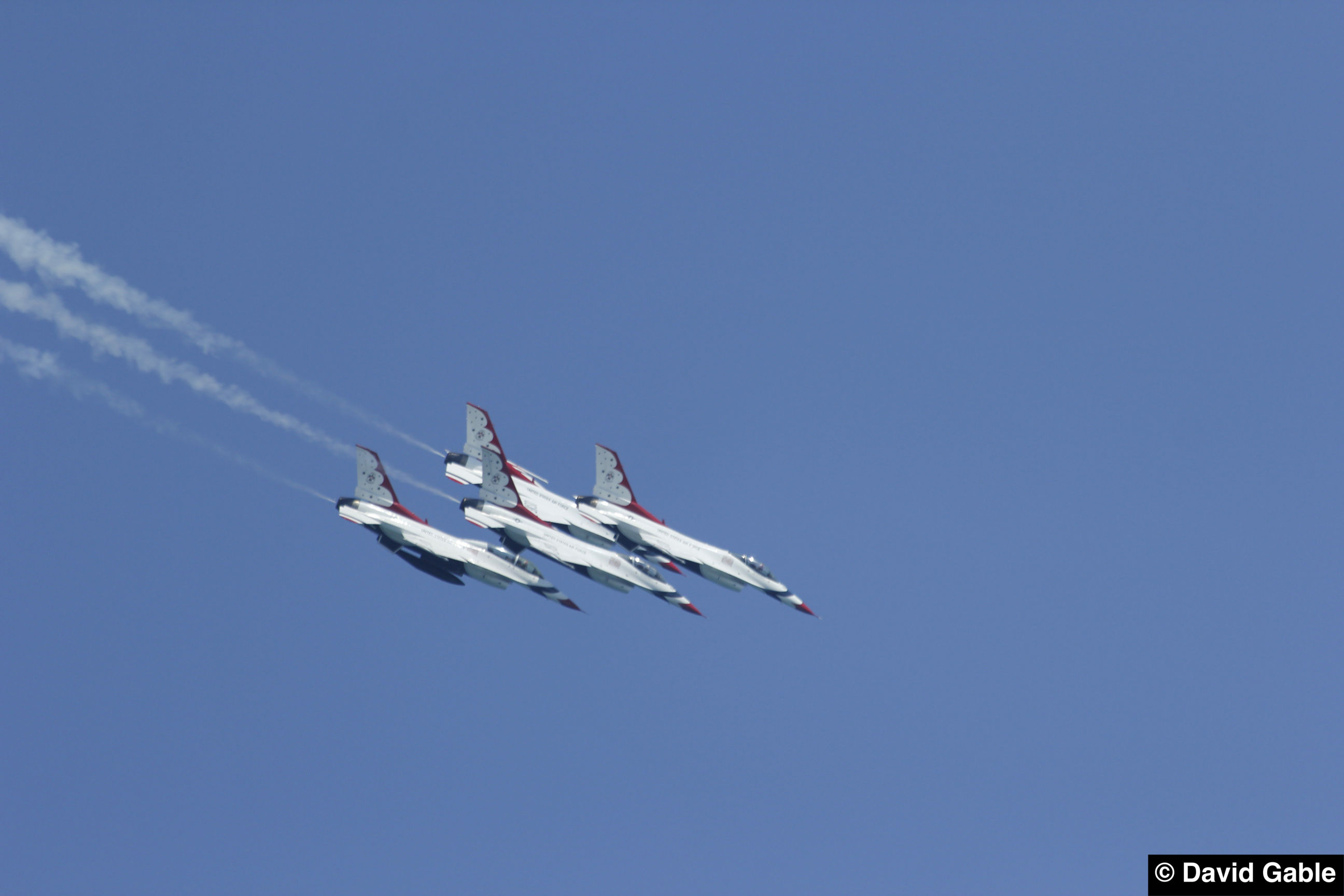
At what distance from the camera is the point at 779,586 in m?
102

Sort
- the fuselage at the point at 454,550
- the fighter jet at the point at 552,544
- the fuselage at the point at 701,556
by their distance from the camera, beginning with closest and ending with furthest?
the fuselage at the point at 454,550 → the fighter jet at the point at 552,544 → the fuselage at the point at 701,556

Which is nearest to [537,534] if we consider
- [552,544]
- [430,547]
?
[552,544]

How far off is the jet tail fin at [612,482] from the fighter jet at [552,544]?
5224mm

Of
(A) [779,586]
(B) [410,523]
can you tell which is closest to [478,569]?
(B) [410,523]

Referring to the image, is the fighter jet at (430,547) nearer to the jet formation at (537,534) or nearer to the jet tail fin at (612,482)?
the jet formation at (537,534)

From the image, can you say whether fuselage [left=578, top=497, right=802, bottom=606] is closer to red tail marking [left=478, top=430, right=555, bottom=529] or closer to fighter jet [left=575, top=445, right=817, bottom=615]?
fighter jet [left=575, top=445, right=817, bottom=615]

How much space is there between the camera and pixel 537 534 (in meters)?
98.8

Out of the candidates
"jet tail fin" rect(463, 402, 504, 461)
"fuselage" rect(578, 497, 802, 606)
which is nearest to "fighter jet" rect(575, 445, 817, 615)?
"fuselage" rect(578, 497, 802, 606)

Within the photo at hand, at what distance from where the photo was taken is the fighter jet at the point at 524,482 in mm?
102812

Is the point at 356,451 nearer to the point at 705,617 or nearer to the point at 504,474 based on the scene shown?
the point at 504,474

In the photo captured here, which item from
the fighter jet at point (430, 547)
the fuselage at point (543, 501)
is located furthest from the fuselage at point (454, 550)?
the fuselage at point (543, 501)

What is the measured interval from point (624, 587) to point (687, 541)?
6.41 m

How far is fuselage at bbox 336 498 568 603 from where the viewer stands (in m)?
94.8

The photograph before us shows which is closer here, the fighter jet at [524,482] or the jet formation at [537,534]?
the jet formation at [537,534]
